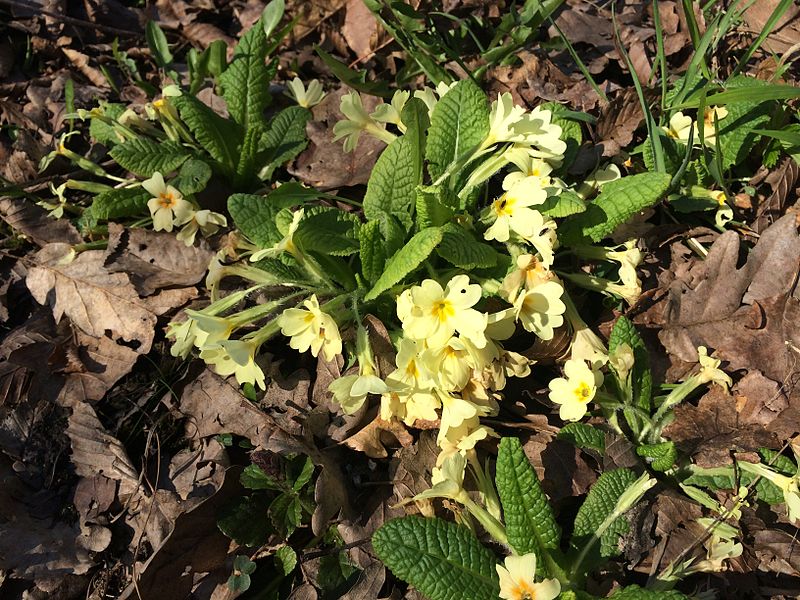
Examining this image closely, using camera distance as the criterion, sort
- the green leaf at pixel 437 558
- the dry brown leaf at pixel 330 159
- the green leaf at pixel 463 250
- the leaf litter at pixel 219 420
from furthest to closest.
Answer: the dry brown leaf at pixel 330 159 < the leaf litter at pixel 219 420 < the green leaf at pixel 463 250 < the green leaf at pixel 437 558

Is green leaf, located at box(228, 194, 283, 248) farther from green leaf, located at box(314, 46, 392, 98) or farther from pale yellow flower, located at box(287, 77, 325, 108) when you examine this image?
green leaf, located at box(314, 46, 392, 98)

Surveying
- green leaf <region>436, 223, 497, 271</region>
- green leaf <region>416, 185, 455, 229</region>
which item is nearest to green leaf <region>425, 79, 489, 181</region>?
green leaf <region>416, 185, 455, 229</region>

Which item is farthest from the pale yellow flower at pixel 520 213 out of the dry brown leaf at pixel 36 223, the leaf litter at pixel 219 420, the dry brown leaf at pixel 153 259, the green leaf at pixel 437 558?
the dry brown leaf at pixel 36 223

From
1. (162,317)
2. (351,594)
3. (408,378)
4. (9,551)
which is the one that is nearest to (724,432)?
(408,378)

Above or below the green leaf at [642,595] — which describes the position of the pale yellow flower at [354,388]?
above

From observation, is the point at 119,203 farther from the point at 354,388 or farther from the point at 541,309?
the point at 541,309

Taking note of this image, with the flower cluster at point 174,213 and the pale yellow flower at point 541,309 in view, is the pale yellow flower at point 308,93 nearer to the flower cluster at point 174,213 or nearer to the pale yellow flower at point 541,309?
the flower cluster at point 174,213

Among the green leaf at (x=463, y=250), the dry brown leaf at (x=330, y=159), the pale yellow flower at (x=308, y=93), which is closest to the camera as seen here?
the green leaf at (x=463, y=250)
